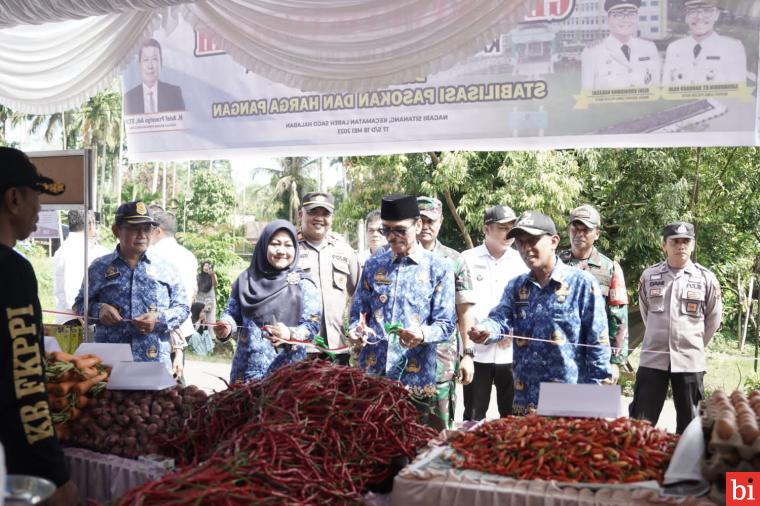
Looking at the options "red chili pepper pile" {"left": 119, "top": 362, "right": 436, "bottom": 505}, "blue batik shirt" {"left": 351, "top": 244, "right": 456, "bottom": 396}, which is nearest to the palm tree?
"blue batik shirt" {"left": 351, "top": 244, "right": 456, "bottom": 396}

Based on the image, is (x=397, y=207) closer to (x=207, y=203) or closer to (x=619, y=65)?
(x=619, y=65)

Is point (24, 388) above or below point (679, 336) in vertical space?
above

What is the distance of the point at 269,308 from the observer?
14.4ft

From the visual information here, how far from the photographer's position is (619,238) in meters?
11.6

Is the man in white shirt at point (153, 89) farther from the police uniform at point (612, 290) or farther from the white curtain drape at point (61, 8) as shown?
the police uniform at point (612, 290)

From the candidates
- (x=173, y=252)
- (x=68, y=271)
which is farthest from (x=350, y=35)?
(x=68, y=271)

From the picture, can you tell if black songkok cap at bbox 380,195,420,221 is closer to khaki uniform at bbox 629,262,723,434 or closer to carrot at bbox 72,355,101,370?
carrot at bbox 72,355,101,370

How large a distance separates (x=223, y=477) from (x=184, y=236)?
18611mm

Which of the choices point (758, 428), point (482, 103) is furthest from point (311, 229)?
point (758, 428)

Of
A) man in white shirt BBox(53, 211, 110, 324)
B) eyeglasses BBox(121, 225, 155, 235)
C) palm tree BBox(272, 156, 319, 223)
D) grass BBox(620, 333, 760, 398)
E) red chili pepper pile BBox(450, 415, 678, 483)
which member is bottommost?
grass BBox(620, 333, 760, 398)

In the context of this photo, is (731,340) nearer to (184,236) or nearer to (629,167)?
(629,167)

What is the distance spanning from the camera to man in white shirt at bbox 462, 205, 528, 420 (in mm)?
5934

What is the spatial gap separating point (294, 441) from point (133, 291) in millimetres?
2788

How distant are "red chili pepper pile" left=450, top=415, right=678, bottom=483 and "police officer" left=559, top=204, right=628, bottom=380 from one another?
9.25ft
